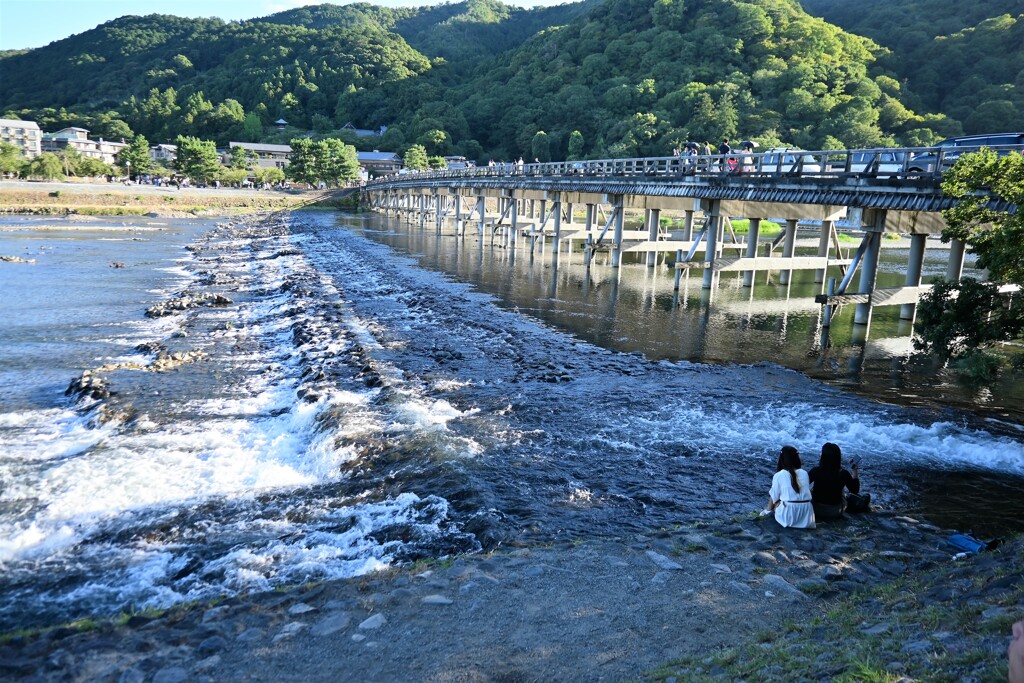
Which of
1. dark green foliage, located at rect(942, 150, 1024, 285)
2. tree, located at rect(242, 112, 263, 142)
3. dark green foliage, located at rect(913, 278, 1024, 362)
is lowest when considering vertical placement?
dark green foliage, located at rect(913, 278, 1024, 362)

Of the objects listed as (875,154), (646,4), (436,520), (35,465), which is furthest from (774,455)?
(646,4)

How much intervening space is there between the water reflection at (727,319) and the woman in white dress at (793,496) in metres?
7.73

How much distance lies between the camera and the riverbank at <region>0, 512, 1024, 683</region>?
15.5 ft

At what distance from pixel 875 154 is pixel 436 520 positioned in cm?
1776

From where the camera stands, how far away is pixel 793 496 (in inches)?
297

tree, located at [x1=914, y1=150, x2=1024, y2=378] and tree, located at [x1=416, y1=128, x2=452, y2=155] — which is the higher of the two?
tree, located at [x1=416, y1=128, x2=452, y2=155]

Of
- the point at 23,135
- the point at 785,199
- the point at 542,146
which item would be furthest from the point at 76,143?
the point at 785,199

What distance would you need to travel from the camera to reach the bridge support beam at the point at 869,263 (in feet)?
63.6

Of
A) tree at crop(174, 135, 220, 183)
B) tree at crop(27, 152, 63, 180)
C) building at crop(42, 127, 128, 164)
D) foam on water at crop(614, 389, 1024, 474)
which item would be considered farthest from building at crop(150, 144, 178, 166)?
foam on water at crop(614, 389, 1024, 474)

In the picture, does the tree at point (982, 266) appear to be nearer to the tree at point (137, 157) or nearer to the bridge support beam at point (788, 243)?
the bridge support beam at point (788, 243)

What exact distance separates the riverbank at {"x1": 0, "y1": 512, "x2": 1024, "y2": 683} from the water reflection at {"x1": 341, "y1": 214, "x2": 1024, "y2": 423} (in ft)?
29.6

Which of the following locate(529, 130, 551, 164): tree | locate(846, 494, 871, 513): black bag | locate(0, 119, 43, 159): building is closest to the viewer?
locate(846, 494, 871, 513): black bag

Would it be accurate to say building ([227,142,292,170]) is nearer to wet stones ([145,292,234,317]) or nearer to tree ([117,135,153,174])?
tree ([117,135,153,174])

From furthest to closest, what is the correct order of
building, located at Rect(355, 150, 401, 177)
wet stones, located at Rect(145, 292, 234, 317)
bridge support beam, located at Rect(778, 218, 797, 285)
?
1. building, located at Rect(355, 150, 401, 177)
2. bridge support beam, located at Rect(778, 218, 797, 285)
3. wet stones, located at Rect(145, 292, 234, 317)
